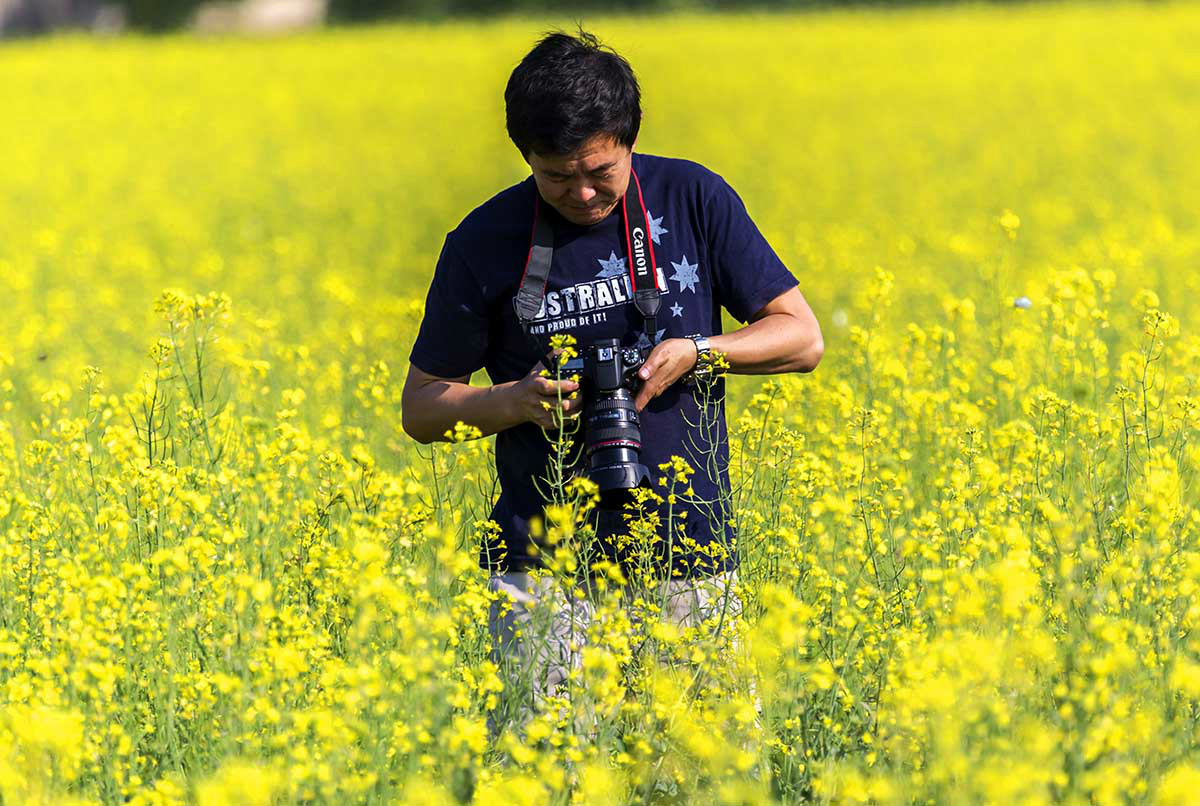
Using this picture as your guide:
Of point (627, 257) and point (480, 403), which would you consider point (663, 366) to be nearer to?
point (627, 257)

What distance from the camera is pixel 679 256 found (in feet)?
10.7

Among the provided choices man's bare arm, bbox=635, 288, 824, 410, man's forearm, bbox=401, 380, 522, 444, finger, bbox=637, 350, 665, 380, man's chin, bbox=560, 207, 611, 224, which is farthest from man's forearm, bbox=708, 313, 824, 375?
man's forearm, bbox=401, 380, 522, 444

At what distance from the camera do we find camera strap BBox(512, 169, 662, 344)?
10.5 feet

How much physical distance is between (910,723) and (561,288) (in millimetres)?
1285

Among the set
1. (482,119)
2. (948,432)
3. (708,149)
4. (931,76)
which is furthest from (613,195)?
(931,76)

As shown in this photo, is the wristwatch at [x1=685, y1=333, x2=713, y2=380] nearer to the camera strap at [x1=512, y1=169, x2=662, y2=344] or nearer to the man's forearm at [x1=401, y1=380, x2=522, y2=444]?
the camera strap at [x1=512, y1=169, x2=662, y2=344]

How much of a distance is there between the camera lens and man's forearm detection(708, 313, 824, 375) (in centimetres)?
25

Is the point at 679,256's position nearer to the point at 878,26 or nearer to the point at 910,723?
the point at 910,723

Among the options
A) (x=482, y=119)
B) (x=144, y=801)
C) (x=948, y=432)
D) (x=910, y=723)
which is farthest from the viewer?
(x=482, y=119)

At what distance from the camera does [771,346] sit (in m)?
3.24

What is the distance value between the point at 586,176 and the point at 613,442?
0.56 meters

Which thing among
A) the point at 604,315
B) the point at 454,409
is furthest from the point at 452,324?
the point at 604,315

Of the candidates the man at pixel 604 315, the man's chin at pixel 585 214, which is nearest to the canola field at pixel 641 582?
the man at pixel 604 315

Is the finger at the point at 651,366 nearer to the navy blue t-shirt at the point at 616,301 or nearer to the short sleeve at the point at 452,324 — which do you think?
the navy blue t-shirt at the point at 616,301
